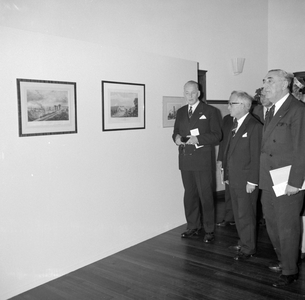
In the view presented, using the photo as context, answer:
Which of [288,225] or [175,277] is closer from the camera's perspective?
[288,225]

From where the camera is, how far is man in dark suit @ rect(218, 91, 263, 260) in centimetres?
346

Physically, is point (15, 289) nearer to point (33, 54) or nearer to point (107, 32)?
point (33, 54)

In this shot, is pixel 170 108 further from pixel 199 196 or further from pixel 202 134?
pixel 199 196

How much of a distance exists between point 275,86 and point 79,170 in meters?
1.90

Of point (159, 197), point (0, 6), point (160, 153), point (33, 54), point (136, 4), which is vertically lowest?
point (159, 197)

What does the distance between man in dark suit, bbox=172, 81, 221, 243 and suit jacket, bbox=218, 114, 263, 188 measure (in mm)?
472

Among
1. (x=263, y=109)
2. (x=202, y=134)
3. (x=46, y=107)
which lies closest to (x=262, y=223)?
(x=263, y=109)

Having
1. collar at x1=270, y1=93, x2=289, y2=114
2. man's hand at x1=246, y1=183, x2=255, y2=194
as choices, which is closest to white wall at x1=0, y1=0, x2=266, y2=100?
collar at x1=270, y1=93, x2=289, y2=114

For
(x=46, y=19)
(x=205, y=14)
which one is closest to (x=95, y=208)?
(x=46, y=19)

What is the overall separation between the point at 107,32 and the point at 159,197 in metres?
2.02

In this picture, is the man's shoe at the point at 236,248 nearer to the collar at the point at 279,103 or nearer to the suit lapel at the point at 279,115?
the suit lapel at the point at 279,115

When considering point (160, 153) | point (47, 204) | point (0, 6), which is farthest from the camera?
point (160, 153)

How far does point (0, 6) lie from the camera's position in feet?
9.62

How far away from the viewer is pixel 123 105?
13.0 feet
